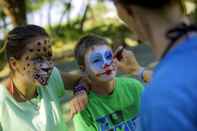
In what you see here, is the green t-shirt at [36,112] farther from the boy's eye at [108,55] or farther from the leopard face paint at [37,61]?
the boy's eye at [108,55]

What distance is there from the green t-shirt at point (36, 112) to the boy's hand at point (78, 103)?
0.11 m

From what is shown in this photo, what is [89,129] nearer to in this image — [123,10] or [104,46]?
[104,46]

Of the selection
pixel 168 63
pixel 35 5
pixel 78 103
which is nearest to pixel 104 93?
pixel 78 103

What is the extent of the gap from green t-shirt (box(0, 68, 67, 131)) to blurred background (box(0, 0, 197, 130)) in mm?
3456

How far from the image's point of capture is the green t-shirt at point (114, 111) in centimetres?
279

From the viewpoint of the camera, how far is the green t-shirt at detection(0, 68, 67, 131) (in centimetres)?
262

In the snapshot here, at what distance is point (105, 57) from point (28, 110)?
0.55 m

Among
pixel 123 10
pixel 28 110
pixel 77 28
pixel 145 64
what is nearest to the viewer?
pixel 123 10

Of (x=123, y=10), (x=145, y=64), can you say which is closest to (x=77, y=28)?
(x=145, y=64)

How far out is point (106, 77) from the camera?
289cm

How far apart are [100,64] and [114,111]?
28 centimetres

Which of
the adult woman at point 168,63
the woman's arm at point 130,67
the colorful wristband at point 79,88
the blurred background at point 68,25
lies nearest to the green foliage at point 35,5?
the blurred background at point 68,25

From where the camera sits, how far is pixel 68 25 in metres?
18.9

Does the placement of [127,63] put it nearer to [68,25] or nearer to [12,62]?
[12,62]
